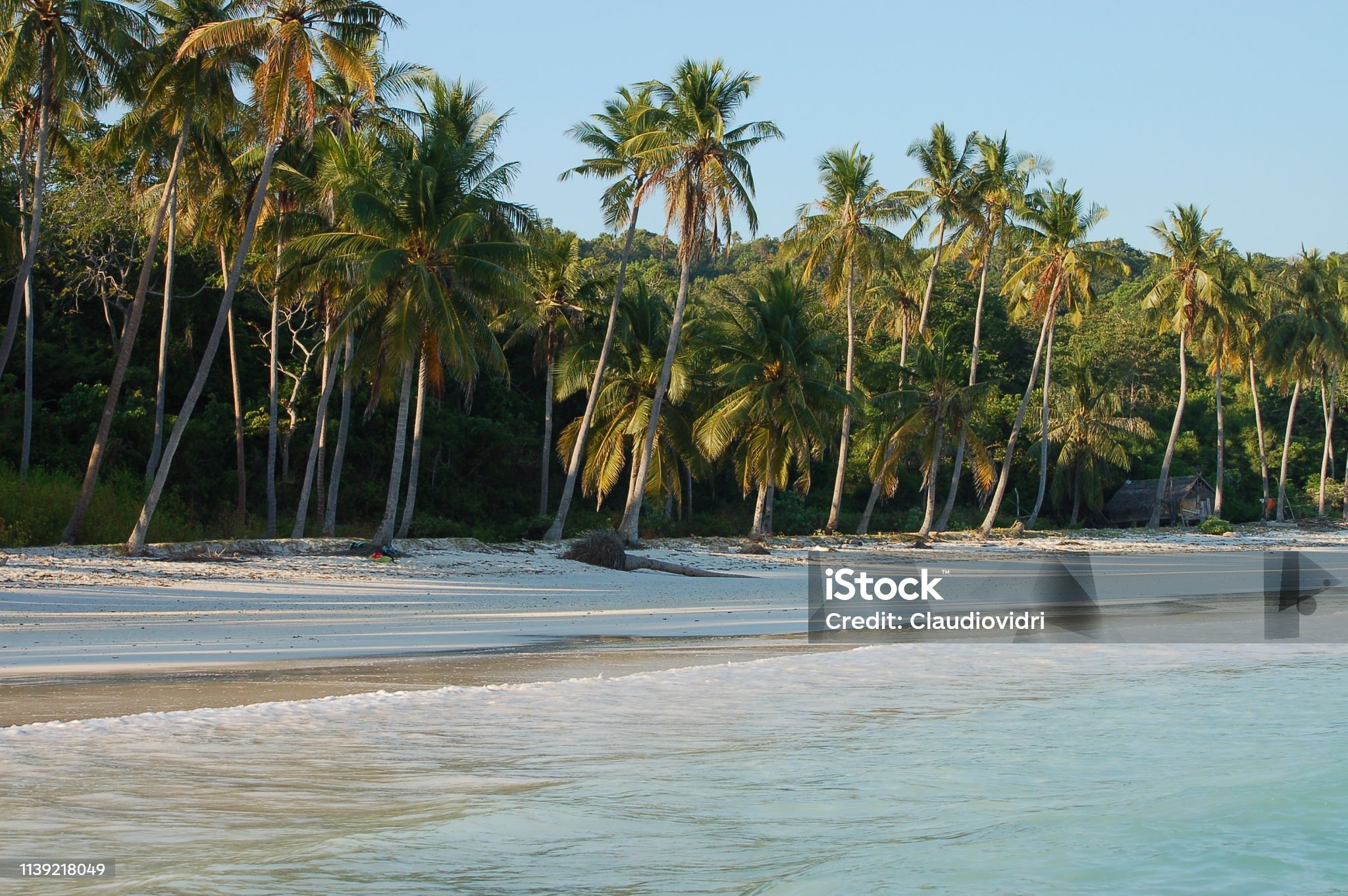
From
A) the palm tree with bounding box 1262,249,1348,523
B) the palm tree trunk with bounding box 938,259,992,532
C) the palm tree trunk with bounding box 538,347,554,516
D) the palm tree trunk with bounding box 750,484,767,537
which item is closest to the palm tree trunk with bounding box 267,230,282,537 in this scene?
the palm tree trunk with bounding box 538,347,554,516

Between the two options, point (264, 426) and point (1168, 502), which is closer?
point (264, 426)

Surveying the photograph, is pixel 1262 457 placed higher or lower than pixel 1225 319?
lower

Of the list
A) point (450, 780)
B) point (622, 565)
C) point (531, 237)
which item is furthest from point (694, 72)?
point (450, 780)

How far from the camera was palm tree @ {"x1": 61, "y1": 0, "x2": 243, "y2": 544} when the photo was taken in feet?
57.0

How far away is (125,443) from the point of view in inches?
930

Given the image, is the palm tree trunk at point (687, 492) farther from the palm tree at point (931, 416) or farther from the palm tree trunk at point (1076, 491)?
the palm tree trunk at point (1076, 491)

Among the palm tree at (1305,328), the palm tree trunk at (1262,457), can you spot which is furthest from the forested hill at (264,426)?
the palm tree at (1305,328)

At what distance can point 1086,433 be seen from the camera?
Result: 132ft

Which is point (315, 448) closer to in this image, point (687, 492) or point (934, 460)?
point (687, 492)

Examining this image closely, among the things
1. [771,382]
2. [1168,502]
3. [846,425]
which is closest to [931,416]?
[846,425]

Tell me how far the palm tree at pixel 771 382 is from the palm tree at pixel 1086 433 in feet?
49.7

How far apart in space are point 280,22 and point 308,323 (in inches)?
498

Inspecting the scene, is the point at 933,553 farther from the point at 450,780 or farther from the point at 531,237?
the point at 450,780

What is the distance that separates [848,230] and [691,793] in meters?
26.3
